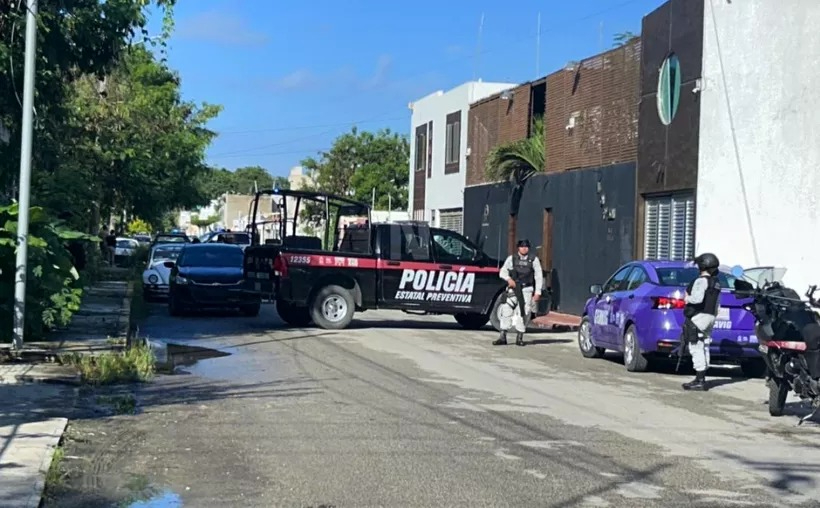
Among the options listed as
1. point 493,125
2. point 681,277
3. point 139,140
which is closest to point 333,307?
point 681,277

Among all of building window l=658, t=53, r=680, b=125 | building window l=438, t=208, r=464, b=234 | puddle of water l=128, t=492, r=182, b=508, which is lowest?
puddle of water l=128, t=492, r=182, b=508

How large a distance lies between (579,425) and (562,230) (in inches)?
713

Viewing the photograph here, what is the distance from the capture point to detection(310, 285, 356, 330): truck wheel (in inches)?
826

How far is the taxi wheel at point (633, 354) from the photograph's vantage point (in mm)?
15234

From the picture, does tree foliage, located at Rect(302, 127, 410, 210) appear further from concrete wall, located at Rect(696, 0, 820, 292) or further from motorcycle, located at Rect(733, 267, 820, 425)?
motorcycle, located at Rect(733, 267, 820, 425)

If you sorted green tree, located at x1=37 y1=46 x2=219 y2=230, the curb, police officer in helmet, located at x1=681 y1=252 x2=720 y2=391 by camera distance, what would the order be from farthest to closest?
green tree, located at x1=37 y1=46 x2=219 y2=230 → police officer in helmet, located at x1=681 y1=252 x2=720 y2=391 → the curb

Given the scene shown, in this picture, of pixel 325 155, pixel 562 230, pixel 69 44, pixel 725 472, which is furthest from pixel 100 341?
pixel 325 155

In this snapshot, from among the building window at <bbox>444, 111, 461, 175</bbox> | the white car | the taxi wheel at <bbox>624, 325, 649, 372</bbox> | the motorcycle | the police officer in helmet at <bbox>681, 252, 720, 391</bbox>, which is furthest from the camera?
the building window at <bbox>444, 111, 461, 175</bbox>

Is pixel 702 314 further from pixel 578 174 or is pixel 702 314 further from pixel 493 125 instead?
pixel 493 125

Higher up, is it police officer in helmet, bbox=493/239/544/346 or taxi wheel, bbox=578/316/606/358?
police officer in helmet, bbox=493/239/544/346

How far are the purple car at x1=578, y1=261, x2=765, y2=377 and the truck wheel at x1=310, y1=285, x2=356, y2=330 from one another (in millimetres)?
5782

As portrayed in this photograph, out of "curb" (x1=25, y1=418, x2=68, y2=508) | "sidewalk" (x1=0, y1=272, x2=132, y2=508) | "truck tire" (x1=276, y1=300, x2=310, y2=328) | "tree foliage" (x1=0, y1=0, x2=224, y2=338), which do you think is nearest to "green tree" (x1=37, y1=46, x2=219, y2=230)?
"tree foliage" (x1=0, y1=0, x2=224, y2=338)

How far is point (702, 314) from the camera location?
44.9 ft

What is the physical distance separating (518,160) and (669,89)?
27.7 ft
